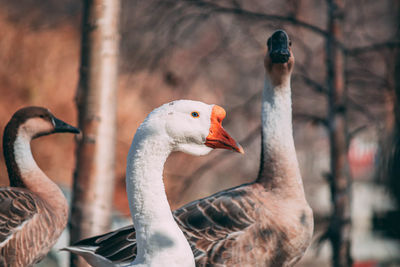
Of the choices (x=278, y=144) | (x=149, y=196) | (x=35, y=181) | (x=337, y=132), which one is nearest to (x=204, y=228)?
(x=278, y=144)

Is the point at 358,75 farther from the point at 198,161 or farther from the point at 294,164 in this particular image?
the point at 198,161

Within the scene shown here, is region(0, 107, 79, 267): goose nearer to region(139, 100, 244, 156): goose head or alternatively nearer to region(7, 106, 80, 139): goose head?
region(7, 106, 80, 139): goose head

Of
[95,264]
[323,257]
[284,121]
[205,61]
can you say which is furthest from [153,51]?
[323,257]

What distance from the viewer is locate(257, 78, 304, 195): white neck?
3514 millimetres

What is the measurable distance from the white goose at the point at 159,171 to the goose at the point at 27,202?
58.0 inches

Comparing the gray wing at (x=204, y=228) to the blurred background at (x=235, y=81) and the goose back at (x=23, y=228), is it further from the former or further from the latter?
the blurred background at (x=235, y=81)

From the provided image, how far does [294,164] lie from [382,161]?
64 centimetres

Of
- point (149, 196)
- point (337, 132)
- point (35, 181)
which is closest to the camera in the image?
point (149, 196)

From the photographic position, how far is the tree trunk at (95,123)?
3.62 metres

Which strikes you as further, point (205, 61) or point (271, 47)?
point (205, 61)

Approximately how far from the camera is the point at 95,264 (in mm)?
3148

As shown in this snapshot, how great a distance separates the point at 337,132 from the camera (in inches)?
197

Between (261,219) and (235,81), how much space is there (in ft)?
24.4

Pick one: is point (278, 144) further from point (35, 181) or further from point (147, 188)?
point (35, 181)
